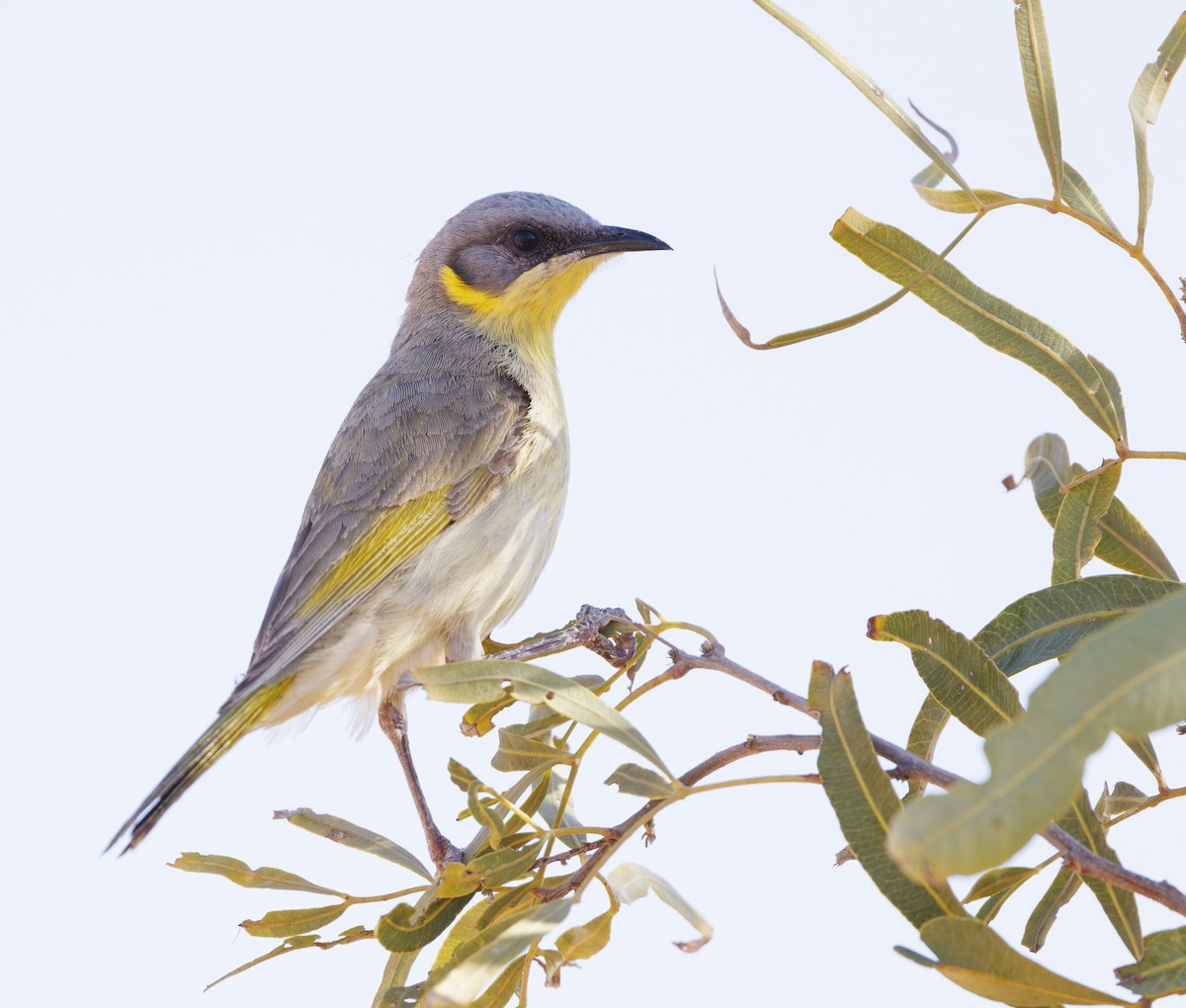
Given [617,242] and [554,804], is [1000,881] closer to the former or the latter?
[554,804]

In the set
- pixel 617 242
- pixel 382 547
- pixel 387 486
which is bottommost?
pixel 382 547

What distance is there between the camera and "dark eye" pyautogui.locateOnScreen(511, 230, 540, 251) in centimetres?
551

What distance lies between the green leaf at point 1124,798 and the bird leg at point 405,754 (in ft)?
6.94

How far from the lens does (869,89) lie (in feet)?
7.02

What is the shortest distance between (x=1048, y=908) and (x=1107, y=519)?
2.54 feet

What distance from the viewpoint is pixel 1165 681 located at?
1.20 m

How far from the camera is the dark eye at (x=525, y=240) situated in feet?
18.1

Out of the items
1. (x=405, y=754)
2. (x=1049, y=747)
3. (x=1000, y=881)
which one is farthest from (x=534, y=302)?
(x=1049, y=747)

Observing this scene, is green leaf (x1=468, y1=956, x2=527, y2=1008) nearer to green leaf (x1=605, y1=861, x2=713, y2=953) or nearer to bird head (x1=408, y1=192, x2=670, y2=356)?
green leaf (x1=605, y1=861, x2=713, y2=953)

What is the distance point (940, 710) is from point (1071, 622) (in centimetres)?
27

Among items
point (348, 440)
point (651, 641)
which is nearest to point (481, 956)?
point (651, 641)

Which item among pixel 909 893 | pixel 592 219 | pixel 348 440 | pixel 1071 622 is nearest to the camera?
pixel 909 893

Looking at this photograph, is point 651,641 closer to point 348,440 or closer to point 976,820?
point 976,820

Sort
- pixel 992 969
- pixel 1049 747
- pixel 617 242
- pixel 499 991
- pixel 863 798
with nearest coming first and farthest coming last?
pixel 1049 747 → pixel 992 969 → pixel 863 798 → pixel 499 991 → pixel 617 242
